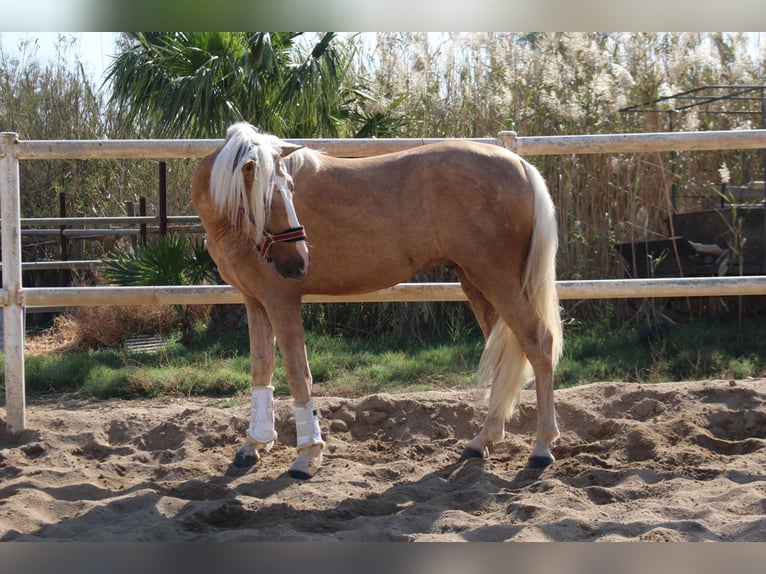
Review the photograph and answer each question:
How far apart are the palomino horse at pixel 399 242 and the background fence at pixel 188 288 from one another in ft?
2.13

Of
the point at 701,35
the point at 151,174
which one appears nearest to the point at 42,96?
the point at 151,174

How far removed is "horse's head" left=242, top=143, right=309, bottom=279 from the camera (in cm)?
355

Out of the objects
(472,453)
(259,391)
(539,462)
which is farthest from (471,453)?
(259,391)

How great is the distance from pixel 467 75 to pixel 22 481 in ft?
24.3

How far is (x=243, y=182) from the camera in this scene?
3570 mm

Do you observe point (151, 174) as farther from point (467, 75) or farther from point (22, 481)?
point (22, 481)

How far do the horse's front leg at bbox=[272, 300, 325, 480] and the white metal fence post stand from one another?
6.11 ft

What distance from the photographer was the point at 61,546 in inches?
111

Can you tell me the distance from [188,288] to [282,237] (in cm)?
143

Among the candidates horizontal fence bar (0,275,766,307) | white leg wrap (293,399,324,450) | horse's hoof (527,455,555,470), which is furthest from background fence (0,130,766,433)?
horse's hoof (527,455,555,470)

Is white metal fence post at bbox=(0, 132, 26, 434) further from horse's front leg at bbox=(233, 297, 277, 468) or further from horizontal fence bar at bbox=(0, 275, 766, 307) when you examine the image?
horse's front leg at bbox=(233, 297, 277, 468)

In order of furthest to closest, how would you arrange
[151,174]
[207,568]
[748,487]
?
[151,174], [748,487], [207,568]

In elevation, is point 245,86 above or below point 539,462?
above

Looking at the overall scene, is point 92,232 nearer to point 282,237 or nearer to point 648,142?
point 282,237
